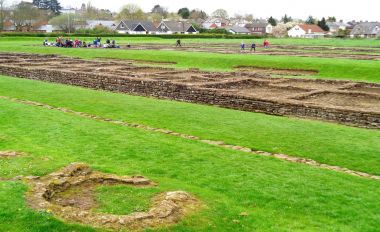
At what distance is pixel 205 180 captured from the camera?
27.1ft

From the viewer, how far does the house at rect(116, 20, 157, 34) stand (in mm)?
104500

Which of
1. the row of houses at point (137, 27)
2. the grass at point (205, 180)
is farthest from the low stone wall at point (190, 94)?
the row of houses at point (137, 27)

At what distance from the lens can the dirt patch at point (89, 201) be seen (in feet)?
19.9

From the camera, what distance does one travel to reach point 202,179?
8328mm

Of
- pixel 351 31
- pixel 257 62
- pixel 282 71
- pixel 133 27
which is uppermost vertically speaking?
pixel 133 27

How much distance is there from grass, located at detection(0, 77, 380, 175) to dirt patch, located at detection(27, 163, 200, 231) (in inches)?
168

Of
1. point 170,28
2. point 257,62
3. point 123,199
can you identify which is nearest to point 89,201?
point 123,199

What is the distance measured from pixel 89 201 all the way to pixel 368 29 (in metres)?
115

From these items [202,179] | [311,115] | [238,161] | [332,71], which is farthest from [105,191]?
[332,71]

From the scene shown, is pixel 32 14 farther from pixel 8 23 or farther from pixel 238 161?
pixel 238 161

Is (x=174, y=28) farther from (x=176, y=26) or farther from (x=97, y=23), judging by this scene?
(x=97, y=23)

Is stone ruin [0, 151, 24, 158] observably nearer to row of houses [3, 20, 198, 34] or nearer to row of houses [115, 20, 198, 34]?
row of houses [3, 20, 198, 34]

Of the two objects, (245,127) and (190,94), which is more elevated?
(190,94)

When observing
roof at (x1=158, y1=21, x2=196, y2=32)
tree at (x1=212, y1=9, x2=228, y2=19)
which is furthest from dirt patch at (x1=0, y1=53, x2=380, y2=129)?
tree at (x1=212, y1=9, x2=228, y2=19)
